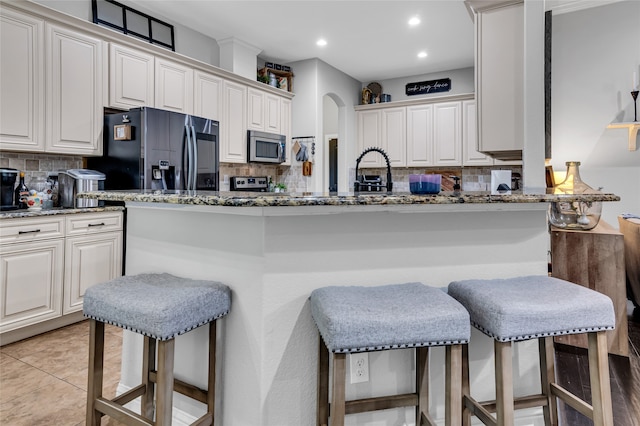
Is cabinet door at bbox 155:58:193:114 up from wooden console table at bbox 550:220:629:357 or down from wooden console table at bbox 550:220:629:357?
up

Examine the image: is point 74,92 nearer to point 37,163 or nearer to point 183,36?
point 37,163

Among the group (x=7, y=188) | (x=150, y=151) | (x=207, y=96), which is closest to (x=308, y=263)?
(x=150, y=151)

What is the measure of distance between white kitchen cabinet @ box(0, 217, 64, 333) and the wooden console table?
3.49m

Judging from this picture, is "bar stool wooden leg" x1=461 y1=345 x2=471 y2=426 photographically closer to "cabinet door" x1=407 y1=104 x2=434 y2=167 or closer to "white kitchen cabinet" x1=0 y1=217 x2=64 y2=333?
"white kitchen cabinet" x1=0 y1=217 x2=64 y2=333

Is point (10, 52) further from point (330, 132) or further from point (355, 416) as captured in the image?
point (330, 132)

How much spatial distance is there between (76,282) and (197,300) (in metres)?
2.19

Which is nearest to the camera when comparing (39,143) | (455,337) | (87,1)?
(455,337)

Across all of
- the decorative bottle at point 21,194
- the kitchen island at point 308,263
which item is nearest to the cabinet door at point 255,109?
the decorative bottle at point 21,194

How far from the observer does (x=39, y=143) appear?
9.34ft

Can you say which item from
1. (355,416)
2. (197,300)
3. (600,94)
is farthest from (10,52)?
(600,94)

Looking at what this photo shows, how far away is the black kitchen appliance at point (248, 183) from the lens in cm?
478

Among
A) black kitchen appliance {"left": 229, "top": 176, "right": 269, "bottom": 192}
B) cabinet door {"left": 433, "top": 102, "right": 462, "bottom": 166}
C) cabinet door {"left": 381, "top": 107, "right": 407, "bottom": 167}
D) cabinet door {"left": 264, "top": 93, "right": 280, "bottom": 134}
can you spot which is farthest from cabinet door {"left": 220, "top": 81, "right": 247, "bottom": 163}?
cabinet door {"left": 433, "top": 102, "right": 462, "bottom": 166}

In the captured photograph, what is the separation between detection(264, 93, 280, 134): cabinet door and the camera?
4.95 metres

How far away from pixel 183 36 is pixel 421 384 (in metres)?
4.25
